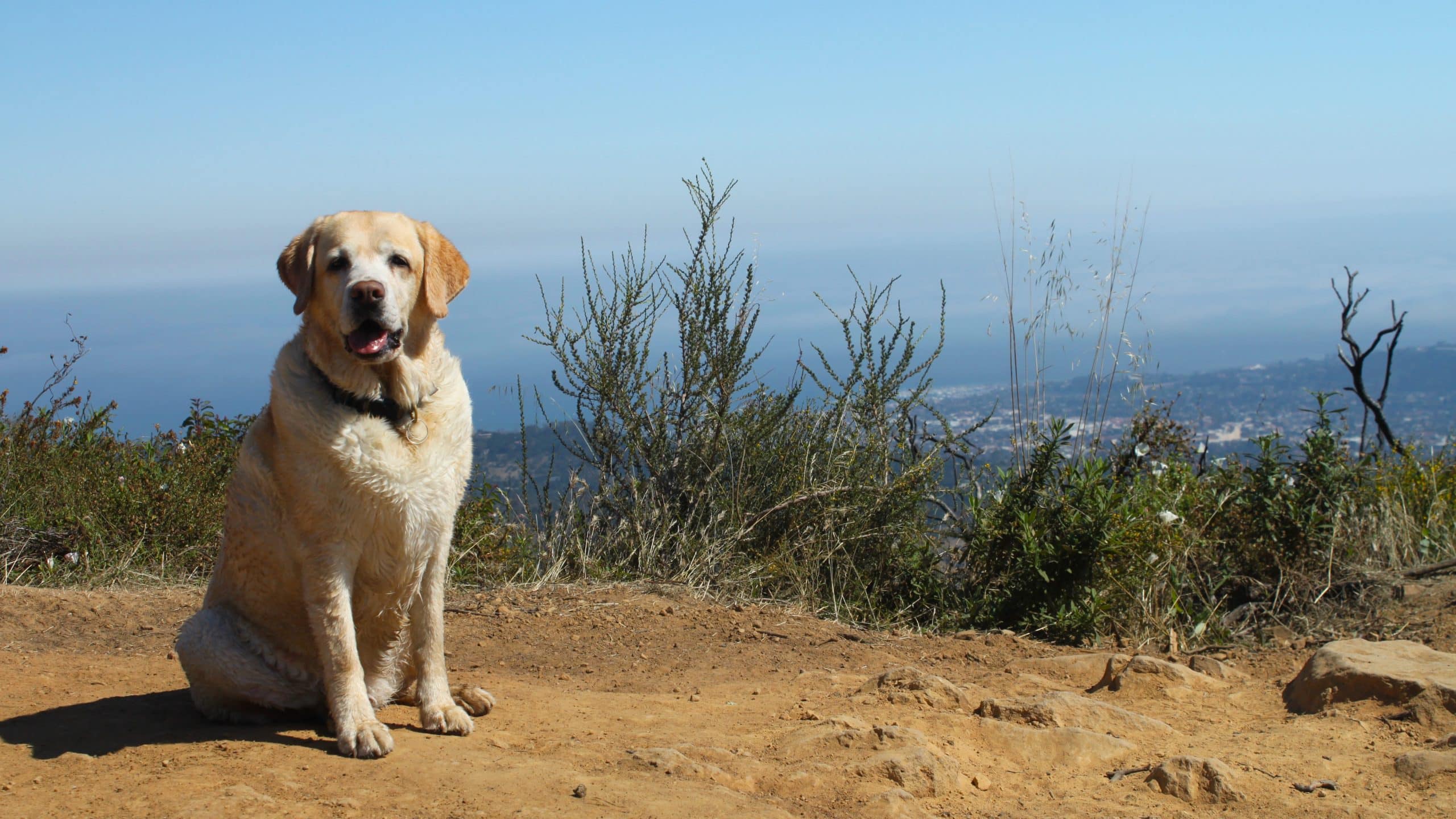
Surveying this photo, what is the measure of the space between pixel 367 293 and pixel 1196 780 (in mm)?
2890

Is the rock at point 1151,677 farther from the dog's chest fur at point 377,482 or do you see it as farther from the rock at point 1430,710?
the dog's chest fur at point 377,482

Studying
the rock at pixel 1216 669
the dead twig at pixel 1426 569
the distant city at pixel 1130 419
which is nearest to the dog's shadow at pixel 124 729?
the distant city at pixel 1130 419

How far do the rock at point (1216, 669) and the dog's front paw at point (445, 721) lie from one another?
3.02m

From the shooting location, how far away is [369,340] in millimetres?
3199

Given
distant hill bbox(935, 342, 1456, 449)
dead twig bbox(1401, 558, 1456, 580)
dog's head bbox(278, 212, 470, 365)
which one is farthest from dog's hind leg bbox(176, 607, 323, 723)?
dead twig bbox(1401, 558, 1456, 580)

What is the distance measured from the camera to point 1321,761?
11.2 feet

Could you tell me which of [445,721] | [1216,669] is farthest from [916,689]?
[445,721]

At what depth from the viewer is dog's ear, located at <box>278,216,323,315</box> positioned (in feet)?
11.0

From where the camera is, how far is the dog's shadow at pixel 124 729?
11.0ft

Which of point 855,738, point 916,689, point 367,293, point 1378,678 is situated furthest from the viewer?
point 916,689

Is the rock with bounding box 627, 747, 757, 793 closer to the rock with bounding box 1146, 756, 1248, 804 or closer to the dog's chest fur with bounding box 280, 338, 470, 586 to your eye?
the dog's chest fur with bounding box 280, 338, 470, 586

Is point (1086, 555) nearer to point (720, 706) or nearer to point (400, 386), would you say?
point (720, 706)

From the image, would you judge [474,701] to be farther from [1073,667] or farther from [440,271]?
[1073,667]

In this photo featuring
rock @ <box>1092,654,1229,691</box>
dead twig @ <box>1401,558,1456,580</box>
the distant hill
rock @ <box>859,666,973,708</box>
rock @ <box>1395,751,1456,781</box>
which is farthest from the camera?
the distant hill
